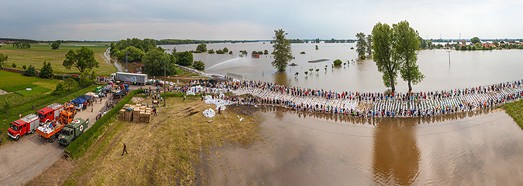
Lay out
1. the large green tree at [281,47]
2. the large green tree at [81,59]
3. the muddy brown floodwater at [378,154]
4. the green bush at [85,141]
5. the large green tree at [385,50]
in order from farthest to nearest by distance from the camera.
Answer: the large green tree at [281,47] → the large green tree at [81,59] → the large green tree at [385,50] → the green bush at [85,141] → the muddy brown floodwater at [378,154]

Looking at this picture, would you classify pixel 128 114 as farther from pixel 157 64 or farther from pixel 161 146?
pixel 157 64

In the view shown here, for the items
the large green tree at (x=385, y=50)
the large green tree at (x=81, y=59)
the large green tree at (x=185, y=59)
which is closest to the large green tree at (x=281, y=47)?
the large green tree at (x=185, y=59)

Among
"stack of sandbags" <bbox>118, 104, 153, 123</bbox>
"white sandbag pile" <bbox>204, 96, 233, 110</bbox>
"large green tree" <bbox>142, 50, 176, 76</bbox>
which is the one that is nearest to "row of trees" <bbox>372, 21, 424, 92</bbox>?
→ "white sandbag pile" <bbox>204, 96, 233, 110</bbox>

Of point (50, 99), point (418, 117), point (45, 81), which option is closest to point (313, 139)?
point (418, 117)

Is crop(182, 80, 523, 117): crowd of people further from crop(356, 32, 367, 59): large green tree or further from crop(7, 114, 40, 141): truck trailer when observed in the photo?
crop(356, 32, 367, 59): large green tree

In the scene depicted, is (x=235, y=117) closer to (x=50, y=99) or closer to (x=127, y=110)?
(x=127, y=110)

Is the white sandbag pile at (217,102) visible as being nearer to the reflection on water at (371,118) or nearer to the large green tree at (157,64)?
the reflection on water at (371,118)
